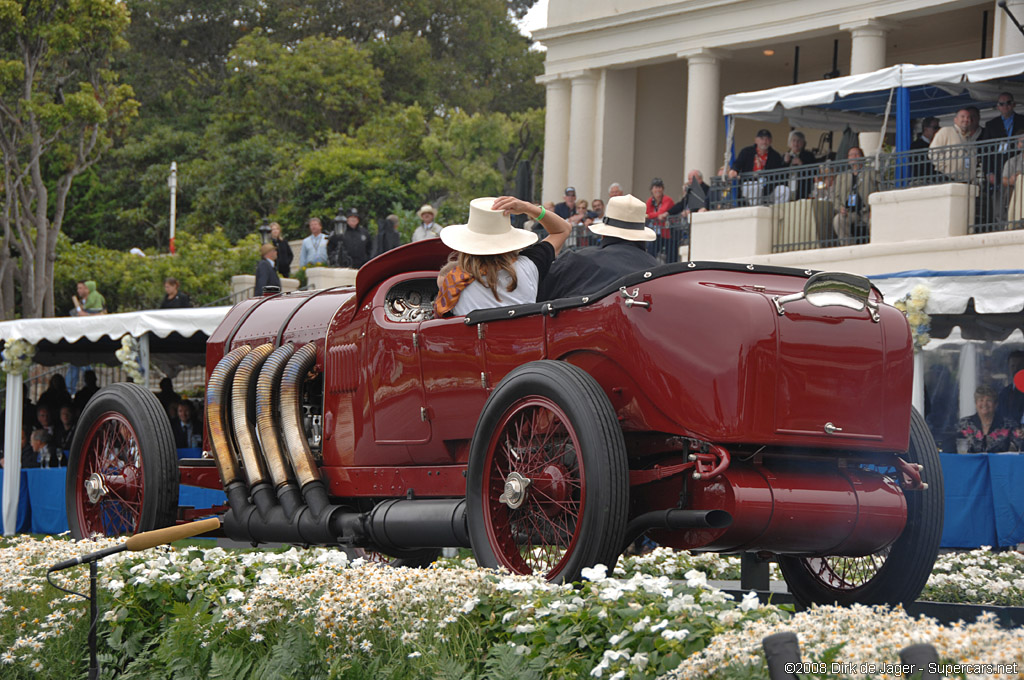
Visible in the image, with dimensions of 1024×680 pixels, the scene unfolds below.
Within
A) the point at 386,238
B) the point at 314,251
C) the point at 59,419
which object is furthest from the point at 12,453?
the point at 314,251

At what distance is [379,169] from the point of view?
3622 centimetres

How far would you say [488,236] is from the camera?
6785mm

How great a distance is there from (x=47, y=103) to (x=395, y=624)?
23.7 metres

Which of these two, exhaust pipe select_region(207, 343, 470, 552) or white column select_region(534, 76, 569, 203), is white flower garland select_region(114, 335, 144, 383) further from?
white column select_region(534, 76, 569, 203)

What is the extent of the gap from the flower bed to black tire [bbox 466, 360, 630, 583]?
0.23 meters

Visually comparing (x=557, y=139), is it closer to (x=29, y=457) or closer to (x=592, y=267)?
(x=29, y=457)

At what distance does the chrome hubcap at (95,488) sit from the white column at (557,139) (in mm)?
24460

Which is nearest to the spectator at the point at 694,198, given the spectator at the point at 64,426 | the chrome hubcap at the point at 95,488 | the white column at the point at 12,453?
the spectator at the point at 64,426

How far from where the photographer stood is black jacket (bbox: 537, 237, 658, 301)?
6.63m

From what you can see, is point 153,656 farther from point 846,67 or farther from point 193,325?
point 846,67

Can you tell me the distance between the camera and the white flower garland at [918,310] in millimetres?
11930

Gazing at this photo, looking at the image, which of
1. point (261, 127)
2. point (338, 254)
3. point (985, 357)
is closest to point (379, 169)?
point (261, 127)

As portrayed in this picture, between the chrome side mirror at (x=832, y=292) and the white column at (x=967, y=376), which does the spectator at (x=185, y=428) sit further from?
the chrome side mirror at (x=832, y=292)

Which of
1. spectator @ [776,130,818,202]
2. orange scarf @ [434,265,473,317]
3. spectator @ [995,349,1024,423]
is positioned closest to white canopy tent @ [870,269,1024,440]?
spectator @ [995,349,1024,423]
